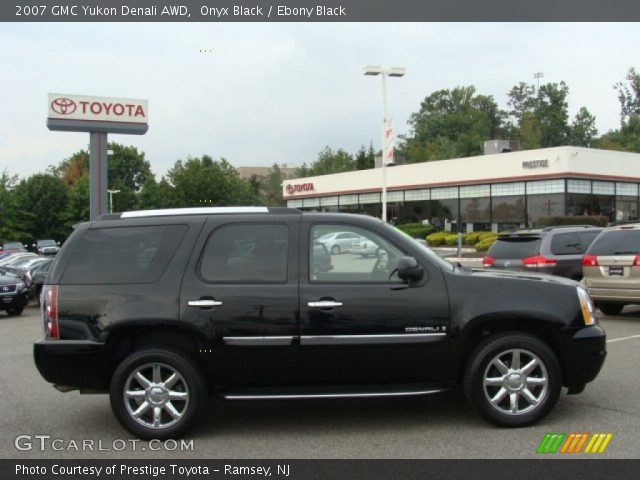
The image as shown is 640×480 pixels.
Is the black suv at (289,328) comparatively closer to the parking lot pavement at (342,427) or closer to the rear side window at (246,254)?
the rear side window at (246,254)

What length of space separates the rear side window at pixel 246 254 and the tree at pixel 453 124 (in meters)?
78.8

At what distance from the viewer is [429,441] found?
5266 mm

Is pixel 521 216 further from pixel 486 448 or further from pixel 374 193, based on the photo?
pixel 486 448

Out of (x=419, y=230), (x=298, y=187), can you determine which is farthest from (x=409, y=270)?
(x=298, y=187)

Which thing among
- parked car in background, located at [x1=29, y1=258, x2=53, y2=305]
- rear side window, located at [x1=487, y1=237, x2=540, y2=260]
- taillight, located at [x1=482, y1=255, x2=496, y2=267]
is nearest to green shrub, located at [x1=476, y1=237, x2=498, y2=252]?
rear side window, located at [x1=487, y1=237, x2=540, y2=260]

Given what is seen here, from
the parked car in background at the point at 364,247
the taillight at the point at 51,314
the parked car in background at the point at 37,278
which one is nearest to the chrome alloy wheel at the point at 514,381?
the parked car in background at the point at 364,247

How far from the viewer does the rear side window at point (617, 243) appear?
11.3 meters

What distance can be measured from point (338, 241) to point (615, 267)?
734 centimetres

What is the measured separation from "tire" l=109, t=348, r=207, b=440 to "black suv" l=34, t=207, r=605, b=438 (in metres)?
0.01

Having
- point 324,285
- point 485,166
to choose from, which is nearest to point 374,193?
point 485,166

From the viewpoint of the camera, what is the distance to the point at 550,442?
5.18 m

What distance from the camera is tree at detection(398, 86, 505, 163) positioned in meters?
87.6

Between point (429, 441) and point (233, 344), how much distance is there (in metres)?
1.73

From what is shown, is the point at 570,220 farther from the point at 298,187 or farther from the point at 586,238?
the point at 298,187
